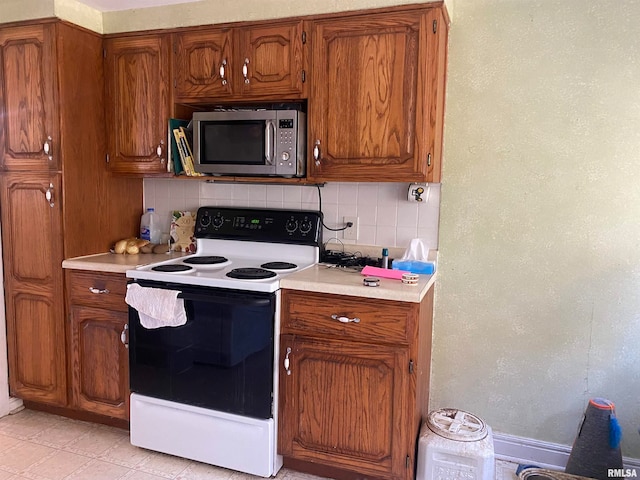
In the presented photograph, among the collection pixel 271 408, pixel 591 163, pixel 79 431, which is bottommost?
pixel 79 431

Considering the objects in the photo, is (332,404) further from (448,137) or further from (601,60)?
(601,60)

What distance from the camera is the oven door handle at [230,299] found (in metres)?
2.07

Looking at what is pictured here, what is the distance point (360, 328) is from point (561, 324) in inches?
39.2

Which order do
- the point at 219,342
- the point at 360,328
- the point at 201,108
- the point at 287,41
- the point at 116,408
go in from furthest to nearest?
the point at 201,108 → the point at 116,408 → the point at 287,41 → the point at 219,342 → the point at 360,328

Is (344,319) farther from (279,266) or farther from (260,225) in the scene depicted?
(260,225)

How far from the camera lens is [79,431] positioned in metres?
2.57

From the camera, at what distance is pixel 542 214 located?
7.47 ft

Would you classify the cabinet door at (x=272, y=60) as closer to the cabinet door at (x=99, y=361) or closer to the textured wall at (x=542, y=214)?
the textured wall at (x=542, y=214)

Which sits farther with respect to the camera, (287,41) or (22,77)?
(22,77)

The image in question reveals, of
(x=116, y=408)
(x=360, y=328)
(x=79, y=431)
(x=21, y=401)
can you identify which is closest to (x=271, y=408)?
(x=360, y=328)

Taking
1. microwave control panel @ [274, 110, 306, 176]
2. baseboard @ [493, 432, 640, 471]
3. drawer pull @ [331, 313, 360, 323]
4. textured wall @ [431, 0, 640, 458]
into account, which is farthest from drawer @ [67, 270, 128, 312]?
baseboard @ [493, 432, 640, 471]

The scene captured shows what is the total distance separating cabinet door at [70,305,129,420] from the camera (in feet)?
8.02

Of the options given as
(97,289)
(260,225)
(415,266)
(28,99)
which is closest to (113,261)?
(97,289)

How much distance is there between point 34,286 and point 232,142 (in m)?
1.32
